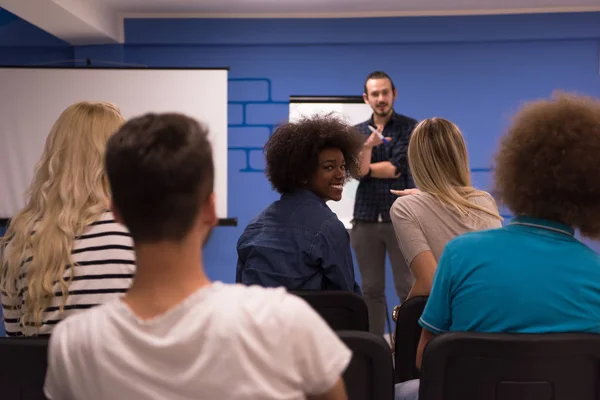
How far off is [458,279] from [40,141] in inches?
158

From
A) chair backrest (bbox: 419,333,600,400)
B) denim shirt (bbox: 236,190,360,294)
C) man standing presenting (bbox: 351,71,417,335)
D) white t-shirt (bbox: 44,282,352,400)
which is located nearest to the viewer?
white t-shirt (bbox: 44,282,352,400)

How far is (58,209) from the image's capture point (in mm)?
1405

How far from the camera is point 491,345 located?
1.07 m

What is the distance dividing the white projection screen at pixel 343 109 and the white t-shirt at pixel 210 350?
385 cm

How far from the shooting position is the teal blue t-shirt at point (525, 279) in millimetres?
1139

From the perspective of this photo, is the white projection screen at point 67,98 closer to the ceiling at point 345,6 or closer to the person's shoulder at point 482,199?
the ceiling at point 345,6

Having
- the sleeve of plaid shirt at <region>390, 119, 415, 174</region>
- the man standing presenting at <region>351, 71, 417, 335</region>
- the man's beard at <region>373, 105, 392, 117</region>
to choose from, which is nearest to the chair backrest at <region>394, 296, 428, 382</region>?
the man standing presenting at <region>351, 71, 417, 335</region>

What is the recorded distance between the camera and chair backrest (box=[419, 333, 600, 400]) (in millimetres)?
1054

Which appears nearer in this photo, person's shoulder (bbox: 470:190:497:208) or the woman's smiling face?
person's shoulder (bbox: 470:190:497:208)

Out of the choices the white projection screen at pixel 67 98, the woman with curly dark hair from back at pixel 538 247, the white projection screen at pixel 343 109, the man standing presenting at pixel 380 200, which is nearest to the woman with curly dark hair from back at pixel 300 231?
the woman with curly dark hair from back at pixel 538 247

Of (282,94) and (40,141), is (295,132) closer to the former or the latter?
(282,94)

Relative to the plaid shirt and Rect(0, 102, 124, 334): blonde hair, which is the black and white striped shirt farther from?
the plaid shirt

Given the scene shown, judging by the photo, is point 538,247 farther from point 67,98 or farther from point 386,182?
point 67,98

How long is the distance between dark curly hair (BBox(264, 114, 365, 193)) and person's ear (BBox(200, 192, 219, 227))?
1270 mm
